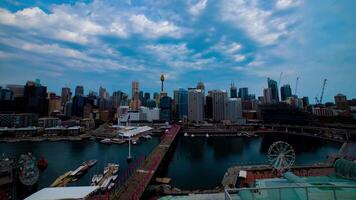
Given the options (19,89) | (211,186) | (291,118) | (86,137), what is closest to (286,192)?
(211,186)

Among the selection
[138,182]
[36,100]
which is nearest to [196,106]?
[36,100]

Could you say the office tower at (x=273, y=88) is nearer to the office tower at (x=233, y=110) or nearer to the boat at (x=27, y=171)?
the office tower at (x=233, y=110)

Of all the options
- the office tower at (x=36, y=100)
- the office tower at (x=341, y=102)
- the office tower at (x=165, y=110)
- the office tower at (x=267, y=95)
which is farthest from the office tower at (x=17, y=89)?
the office tower at (x=341, y=102)

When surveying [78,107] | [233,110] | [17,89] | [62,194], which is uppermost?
[17,89]

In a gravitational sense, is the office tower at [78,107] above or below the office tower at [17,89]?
below

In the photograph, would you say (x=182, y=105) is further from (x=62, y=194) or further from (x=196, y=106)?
(x=62, y=194)

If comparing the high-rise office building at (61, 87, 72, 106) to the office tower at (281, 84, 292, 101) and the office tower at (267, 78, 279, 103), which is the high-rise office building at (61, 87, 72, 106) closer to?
the office tower at (267, 78, 279, 103)

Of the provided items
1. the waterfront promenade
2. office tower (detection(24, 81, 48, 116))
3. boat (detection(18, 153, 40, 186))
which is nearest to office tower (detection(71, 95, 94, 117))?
office tower (detection(24, 81, 48, 116))
